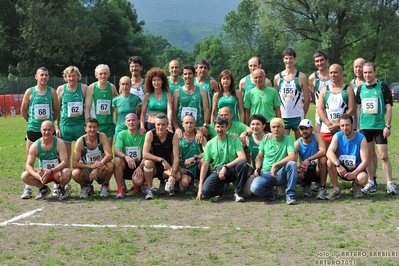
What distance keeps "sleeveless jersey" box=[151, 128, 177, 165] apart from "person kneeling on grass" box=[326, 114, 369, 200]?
213 centimetres

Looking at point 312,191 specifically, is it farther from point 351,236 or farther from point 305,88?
point 351,236

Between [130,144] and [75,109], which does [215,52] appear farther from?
[130,144]

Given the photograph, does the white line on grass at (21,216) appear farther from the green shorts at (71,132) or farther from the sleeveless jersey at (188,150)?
the sleeveless jersey at (188,150)

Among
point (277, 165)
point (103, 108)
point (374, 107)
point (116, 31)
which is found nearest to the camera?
point (277, 165)

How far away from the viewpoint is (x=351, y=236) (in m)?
5.58

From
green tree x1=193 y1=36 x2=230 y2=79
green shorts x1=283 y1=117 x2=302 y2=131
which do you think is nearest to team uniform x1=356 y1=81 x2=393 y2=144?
green shorts x1=283 y1=117 x2=302 y2=131

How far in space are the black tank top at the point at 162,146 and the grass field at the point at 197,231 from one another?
2.04 feet

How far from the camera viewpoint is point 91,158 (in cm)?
780

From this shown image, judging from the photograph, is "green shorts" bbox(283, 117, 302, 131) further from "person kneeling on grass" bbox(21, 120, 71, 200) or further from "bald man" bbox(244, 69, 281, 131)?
"person kneeling on grass" bbox(21, 120, 71, 200)

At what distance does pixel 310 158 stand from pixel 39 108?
384cm

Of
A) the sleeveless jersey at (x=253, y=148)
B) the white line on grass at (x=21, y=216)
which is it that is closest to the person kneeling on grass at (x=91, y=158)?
the white line on grass at (x=21, y=216)

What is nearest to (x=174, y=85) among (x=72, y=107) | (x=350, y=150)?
(x=72, y=107)

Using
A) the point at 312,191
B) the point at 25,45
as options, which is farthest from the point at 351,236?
the point at 25,45

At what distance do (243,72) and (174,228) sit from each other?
63.5 metres
